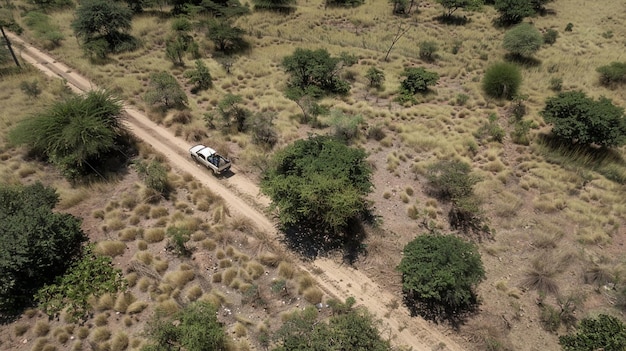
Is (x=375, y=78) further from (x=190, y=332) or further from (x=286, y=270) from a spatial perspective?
(x=190, y=332)

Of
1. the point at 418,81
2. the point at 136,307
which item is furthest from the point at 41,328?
the point at 418,81

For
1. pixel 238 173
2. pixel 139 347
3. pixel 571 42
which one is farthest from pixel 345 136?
pixel 571 42

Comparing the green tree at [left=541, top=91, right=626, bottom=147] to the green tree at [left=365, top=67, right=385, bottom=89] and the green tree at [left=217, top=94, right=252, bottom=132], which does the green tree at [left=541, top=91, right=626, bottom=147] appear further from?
the green tree at [left=217, top=94, right=252, bottom=132]

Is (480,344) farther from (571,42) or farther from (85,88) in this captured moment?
(571,42)

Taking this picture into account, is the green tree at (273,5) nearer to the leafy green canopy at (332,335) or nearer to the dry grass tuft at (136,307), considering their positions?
the dry grass tuft at (136,307)

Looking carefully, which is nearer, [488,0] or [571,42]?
[571,42]

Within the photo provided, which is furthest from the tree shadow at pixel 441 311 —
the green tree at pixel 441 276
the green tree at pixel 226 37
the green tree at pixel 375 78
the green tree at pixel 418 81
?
the green tree at pixel 226 37
